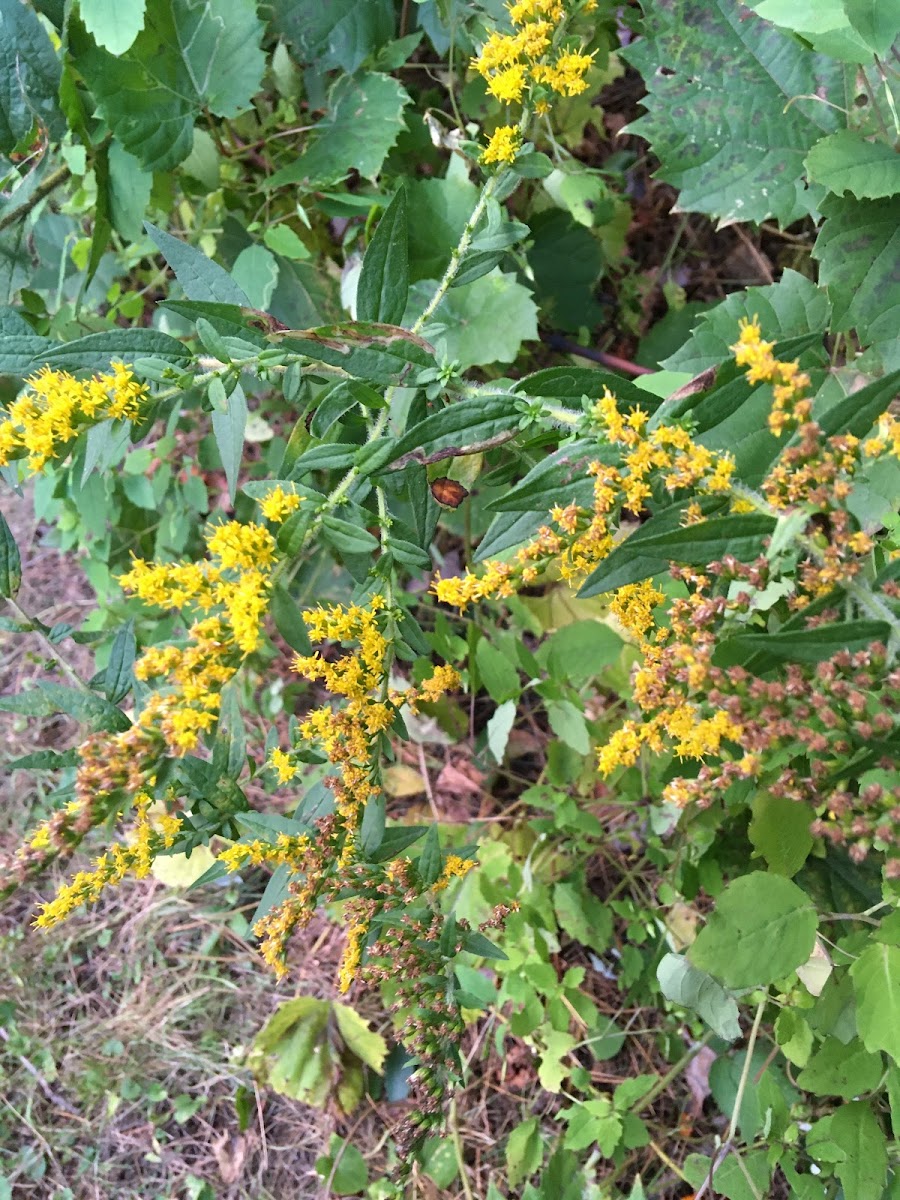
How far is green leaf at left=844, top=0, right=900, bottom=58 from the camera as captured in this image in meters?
1.78

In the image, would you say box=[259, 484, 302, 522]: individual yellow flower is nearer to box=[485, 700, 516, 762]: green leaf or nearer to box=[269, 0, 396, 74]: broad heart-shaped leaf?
box=[485, 700, 516, 762]: green leaf

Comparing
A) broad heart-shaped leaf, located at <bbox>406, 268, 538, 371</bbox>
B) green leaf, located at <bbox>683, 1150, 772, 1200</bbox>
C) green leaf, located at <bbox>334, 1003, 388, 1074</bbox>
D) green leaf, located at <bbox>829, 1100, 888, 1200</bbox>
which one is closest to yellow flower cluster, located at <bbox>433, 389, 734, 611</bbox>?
broad heart-shaped leaf, located at <bbox>406, 268, 538, 371</bbox>

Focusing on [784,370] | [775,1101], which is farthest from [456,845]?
[784,370]

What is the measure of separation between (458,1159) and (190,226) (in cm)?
369

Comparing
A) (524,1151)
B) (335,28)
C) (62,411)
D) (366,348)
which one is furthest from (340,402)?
(524,1151)

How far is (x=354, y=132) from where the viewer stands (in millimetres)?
2861

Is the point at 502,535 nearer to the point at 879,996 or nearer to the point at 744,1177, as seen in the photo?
the point at 879,996

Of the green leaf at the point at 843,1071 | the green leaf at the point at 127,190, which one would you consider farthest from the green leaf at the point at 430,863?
the green leaf at the point at 127,190

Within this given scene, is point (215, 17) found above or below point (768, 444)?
above

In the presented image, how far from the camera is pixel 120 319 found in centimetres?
420

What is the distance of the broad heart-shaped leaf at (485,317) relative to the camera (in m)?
2.80

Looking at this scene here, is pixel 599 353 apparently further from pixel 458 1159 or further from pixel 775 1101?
pixel 458 1159

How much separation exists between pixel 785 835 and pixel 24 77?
2.96m

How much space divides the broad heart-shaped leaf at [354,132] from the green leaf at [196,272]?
1.03 m
